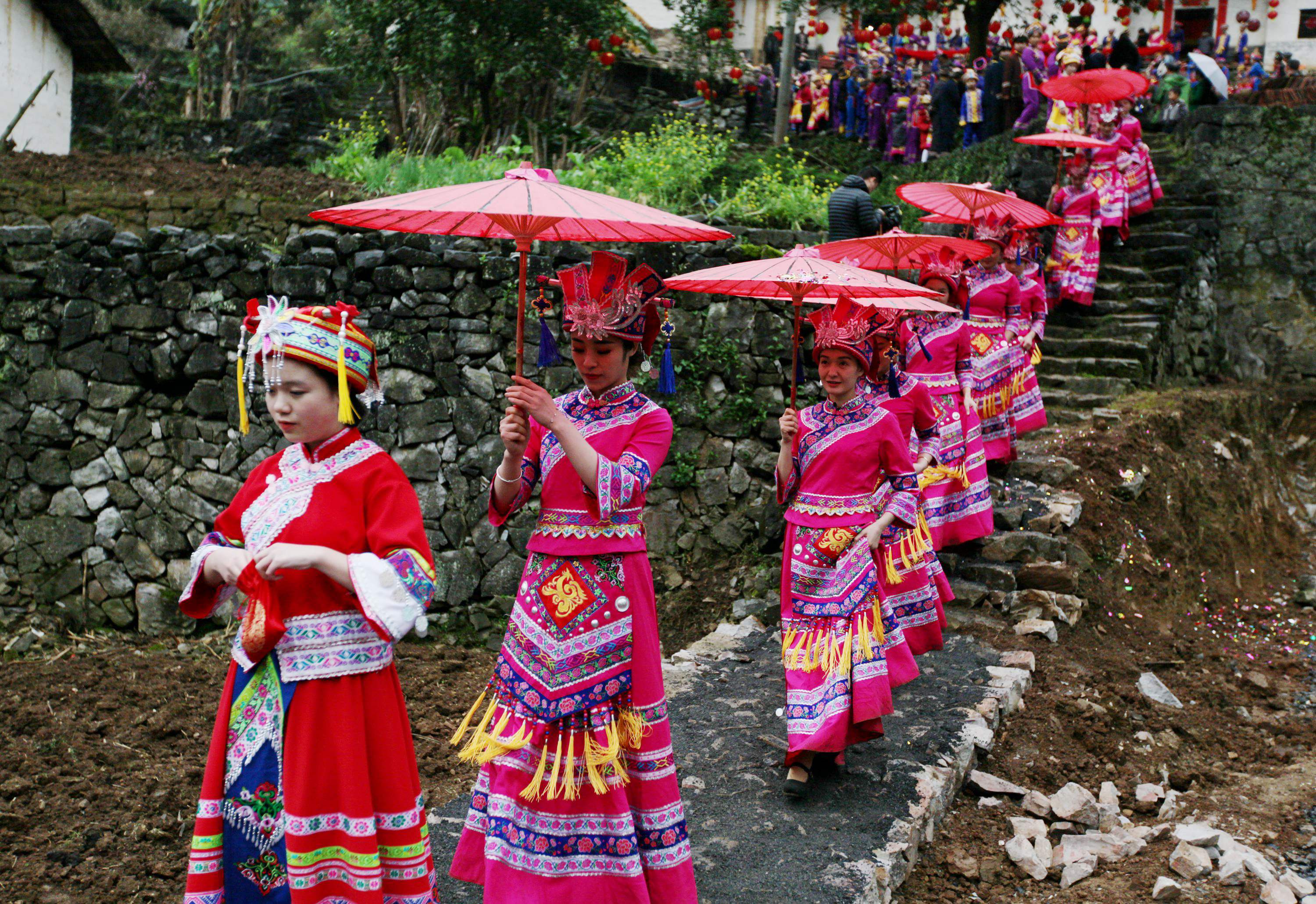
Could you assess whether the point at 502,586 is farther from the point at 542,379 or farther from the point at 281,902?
the point at 281,902

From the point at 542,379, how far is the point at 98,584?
3.81 m

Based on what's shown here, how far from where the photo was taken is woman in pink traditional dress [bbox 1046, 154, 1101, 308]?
1095cm

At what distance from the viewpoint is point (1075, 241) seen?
11.2 m

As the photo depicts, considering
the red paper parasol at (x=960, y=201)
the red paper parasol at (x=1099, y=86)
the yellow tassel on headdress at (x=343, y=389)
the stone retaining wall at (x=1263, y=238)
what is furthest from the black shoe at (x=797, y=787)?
the stone retaining wall at (x=1263, y=238)

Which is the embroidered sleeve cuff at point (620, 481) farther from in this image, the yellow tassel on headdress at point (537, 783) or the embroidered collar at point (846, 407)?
the embroidered collar at point (846, 407)

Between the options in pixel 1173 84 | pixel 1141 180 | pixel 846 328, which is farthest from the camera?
pixel 1173 84

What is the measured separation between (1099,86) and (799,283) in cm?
704

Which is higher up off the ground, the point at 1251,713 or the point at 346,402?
the point at 346,402

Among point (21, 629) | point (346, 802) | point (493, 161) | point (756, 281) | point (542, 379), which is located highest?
point (493, 161)

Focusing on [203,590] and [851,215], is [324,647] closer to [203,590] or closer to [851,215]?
[203,590]

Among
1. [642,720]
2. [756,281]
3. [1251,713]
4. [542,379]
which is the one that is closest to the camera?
[642,720]

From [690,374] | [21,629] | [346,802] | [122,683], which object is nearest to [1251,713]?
[690,374]

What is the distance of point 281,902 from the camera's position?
2799mm

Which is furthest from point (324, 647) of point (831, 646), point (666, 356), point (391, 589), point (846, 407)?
point (846, 407)
